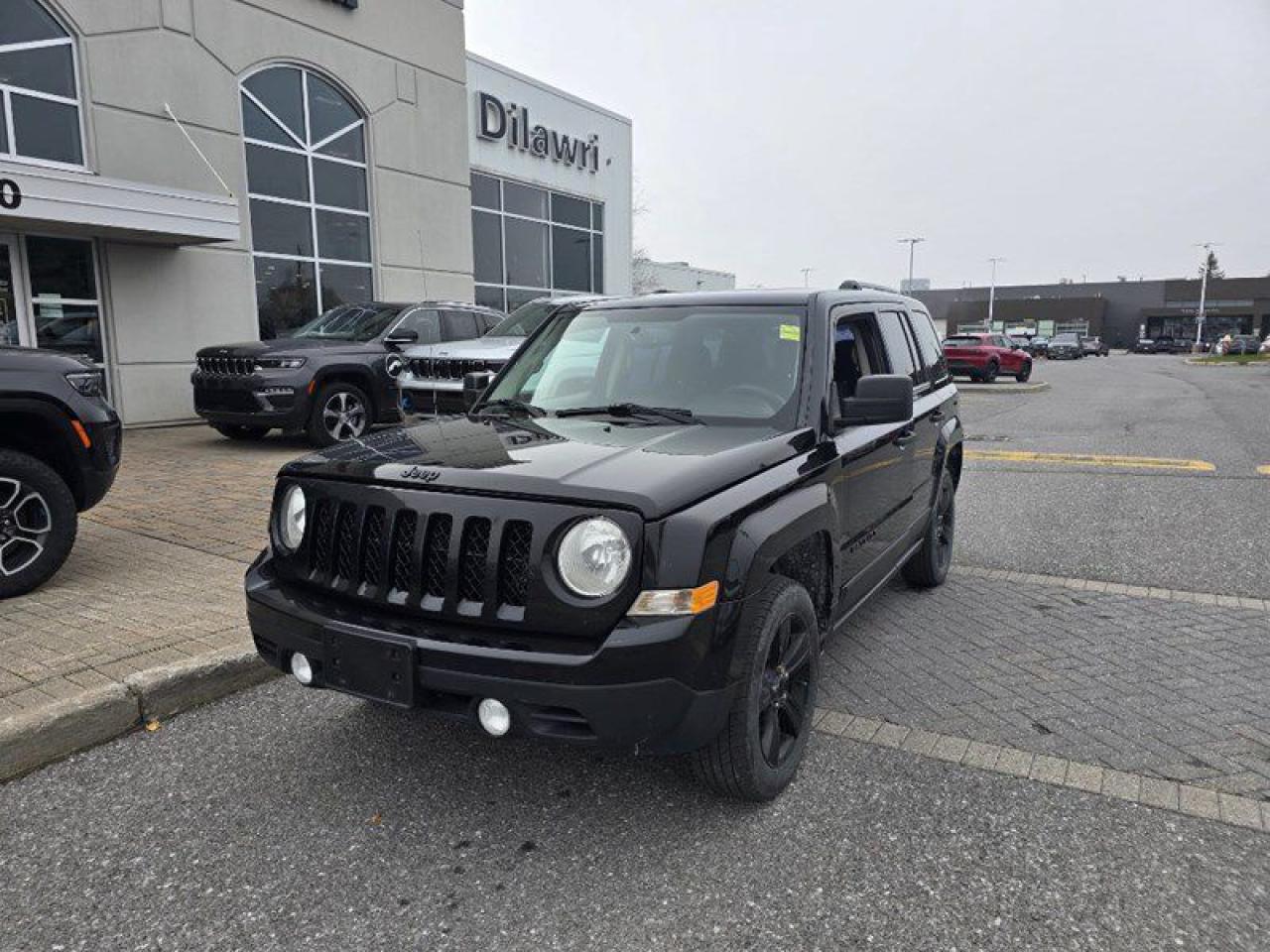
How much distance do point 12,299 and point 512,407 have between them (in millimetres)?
10772

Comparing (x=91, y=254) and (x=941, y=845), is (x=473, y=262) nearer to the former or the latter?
(x=91, y=254)

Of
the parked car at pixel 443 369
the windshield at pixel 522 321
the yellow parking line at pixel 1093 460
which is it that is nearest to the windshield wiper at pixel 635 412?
the parked car at pixel 443 369

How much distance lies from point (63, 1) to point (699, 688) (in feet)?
45.4

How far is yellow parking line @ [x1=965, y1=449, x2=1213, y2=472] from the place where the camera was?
10539 mm

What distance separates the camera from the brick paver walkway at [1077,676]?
3488mm

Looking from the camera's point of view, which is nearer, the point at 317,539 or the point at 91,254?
the point at 317,539

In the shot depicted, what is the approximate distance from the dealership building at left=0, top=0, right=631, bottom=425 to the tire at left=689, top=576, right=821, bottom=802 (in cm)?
1097

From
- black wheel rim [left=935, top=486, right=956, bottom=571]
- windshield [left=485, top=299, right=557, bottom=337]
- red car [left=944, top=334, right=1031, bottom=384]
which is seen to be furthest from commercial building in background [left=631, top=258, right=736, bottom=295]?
black wheel rim [left=935, top=486, right=956, bottom=571]

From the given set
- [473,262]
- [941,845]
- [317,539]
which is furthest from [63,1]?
[941,845]

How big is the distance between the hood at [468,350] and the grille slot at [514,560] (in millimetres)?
8384

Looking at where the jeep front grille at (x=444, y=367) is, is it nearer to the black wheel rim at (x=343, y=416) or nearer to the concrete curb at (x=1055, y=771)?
the black wheel rim at (x=343, y=416)

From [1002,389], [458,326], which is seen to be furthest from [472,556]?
[1002,389]

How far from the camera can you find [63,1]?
11.7 metres

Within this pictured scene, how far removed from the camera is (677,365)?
12.7 ft
